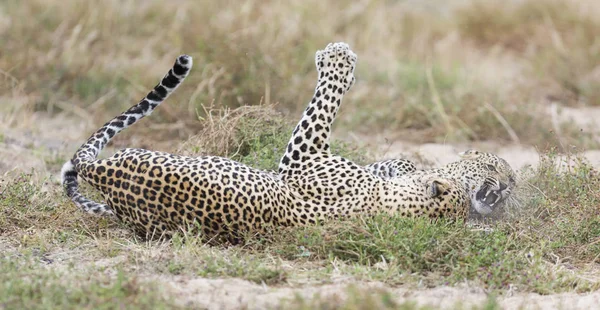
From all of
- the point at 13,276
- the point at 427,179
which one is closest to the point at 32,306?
the point at 13,276

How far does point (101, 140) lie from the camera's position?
17.7ft

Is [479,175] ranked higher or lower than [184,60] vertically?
lower

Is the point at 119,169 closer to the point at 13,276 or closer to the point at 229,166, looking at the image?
the point at 229,166

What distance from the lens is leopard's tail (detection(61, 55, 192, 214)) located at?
202 inches

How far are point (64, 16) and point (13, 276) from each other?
19.7 ft

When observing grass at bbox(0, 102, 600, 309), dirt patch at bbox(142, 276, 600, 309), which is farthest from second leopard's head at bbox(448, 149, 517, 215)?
dirt patch at bbox(142, 276, 600, 309)

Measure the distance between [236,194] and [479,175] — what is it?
1.72 metres

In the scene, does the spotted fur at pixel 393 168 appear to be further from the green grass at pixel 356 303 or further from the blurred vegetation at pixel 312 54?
the green grass at pixel 356 303

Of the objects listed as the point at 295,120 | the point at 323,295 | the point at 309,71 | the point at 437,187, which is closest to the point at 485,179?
the point at 437,187

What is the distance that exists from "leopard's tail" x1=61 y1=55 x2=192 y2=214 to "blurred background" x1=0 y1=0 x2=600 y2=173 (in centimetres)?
93

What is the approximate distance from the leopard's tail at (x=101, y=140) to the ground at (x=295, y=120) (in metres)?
0.09

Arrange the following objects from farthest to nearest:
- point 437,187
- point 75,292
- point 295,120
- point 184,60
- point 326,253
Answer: point 295,120
point 184,60
point 437,187
point 326,253
point 75,292

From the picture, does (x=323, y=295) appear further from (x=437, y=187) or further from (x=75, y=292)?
(x=437, y=187)

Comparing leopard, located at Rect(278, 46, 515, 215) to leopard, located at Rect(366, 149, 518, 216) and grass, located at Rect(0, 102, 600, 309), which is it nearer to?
leopard, located at Rect(366, 149, 518, 216)
